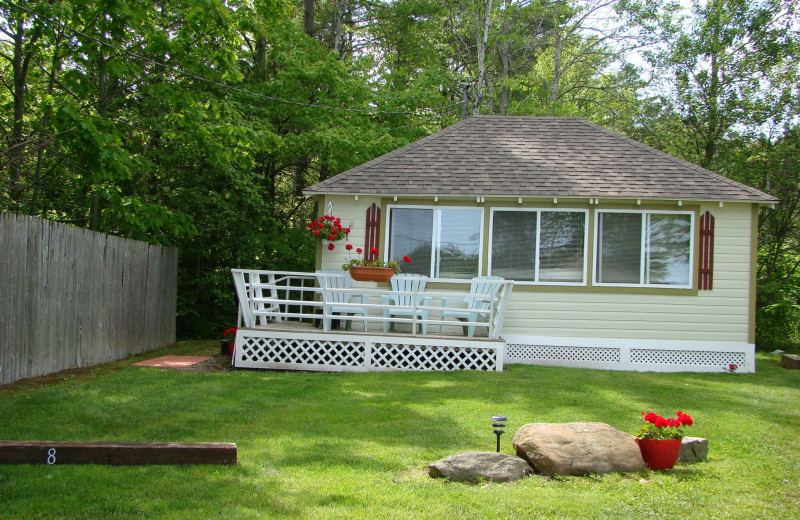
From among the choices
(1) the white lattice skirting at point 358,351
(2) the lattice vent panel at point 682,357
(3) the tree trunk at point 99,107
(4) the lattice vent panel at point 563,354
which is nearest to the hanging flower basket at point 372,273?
(1) the white lattice skirting at point 358,351

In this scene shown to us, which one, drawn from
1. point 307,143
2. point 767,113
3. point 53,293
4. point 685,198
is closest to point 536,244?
point 685,198

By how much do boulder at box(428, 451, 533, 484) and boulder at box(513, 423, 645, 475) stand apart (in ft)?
0.60

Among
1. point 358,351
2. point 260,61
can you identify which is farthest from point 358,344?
point 260,61

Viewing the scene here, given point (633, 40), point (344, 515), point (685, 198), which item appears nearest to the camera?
point (344, 515)

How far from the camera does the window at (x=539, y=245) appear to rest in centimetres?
1085

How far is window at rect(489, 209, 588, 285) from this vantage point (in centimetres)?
1085

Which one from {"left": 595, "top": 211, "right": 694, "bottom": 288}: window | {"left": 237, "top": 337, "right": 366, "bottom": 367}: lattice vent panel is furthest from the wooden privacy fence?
{"left": 595, "top": 211, "right": 694, "bottom": 288}: window

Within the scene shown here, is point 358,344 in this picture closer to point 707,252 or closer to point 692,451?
point 692,451

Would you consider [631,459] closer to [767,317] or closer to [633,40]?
[767,317]

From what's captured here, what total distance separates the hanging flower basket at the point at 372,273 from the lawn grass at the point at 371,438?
1427 millimetres

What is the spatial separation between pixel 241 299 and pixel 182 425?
3773mm

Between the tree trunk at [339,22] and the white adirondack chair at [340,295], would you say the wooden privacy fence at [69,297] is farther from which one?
the tree trunk at [339,22]

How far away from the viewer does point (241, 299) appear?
372 inches

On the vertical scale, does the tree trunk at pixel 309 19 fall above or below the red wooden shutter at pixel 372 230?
above
